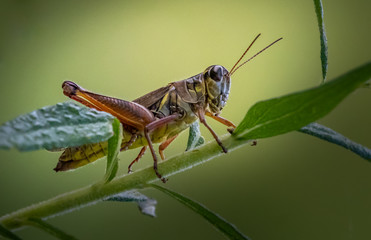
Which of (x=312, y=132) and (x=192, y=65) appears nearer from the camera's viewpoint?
(x=312, y=132)

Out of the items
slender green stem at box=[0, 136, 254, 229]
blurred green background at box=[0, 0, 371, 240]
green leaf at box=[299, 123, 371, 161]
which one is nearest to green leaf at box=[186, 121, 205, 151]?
slender green stem at box=[0, 136, 254, 229]

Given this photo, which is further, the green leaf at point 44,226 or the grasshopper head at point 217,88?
the grasshopper head at point 217,88

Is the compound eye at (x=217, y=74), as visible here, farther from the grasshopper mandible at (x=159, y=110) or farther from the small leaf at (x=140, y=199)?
the small leaf at (x=140, y=199)

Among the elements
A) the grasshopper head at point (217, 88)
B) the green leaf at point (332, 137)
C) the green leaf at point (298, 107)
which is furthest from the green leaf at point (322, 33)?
the grasshopper head at point (217, 88)

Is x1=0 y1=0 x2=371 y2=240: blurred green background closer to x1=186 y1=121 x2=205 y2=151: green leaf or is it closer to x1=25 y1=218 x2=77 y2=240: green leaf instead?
x1=186 y1=121 x2=205 y2=151: green leaf

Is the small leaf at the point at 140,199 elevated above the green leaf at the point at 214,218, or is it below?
above

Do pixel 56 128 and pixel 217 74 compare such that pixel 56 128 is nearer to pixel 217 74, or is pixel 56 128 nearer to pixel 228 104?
pixel 217 74

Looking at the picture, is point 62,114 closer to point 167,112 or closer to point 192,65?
point 167,112

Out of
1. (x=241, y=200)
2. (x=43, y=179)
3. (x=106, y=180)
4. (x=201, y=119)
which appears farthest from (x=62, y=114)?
(x=241, y=200)

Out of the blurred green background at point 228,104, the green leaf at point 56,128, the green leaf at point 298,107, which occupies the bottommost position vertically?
the blurred green background at point 228,104
